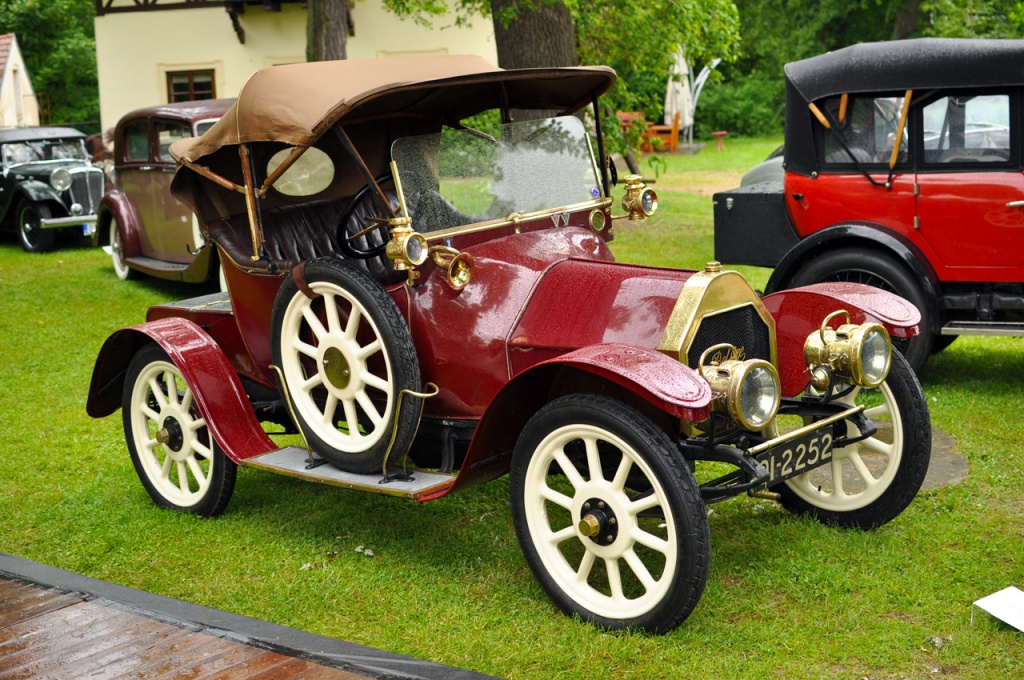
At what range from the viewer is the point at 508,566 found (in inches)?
186

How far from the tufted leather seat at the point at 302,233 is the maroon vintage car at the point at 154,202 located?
5.38 metres

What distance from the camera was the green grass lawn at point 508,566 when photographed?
389 centimetres

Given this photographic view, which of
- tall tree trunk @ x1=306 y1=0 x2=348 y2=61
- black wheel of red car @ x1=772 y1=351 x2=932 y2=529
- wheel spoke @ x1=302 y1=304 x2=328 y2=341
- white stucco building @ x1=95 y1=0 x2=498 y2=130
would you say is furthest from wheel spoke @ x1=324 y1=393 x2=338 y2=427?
white stucco building @ x1=95 y1=0 x2=498 y2=130

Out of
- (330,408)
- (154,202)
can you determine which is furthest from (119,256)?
(330,408)

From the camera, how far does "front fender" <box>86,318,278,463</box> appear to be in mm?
5074

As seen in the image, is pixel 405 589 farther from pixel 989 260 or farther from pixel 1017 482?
pixel 989 260

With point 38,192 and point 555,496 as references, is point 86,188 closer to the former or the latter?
point 38,192

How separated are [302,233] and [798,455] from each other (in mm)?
2765

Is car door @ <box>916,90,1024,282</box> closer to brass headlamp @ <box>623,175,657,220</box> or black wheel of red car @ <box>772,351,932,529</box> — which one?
black wheel of red car @ <box>772,351,932,529</box>

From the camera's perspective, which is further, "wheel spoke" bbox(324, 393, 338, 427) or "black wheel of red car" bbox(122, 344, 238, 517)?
"black wheel of red car" bbox(122, 344, 238, 517)

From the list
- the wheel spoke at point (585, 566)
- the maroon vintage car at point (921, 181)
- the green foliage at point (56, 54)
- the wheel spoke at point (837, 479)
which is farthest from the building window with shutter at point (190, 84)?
the wheel spoke at point (585, 566)

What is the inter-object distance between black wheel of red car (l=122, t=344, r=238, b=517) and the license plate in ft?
8.24

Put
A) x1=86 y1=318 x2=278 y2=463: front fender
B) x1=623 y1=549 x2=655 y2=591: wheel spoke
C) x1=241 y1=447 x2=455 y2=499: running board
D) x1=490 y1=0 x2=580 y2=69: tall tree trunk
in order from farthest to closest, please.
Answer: x1=490 y1=0 x2=580 y2=69: tall tree trunk < x1=86 y1=318 x2=278 y2=463: front fender < x1=241 y1=447 x2=455 y2=499: running board < x1=623 y1=549 x2=655 y2=591: wheel spoke

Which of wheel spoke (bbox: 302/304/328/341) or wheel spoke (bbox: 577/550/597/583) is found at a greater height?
wheel spoke (bbox: 302/304/328/341)
